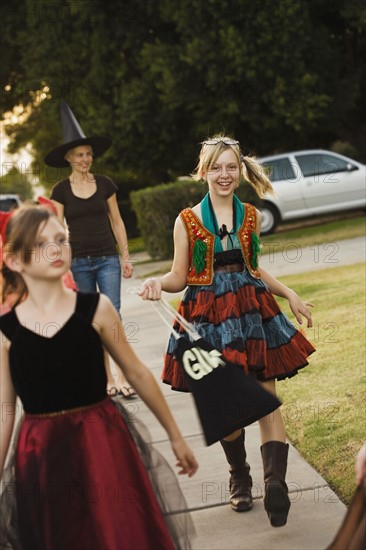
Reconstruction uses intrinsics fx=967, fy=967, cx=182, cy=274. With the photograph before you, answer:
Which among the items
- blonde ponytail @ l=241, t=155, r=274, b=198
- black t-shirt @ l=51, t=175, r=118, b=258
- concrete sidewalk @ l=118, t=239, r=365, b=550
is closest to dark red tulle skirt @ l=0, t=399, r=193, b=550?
concrete sidewalk @ l=118, t=239, r=365, b=550

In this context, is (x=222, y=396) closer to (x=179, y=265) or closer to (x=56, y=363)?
(x=56, y=363)

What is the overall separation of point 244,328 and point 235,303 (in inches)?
5.0

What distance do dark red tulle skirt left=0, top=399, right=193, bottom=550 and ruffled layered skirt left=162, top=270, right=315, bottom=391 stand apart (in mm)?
1371

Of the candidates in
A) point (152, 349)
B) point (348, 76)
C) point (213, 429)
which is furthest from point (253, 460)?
point (348, 76)

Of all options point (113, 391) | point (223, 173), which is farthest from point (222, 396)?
point (113, 391)

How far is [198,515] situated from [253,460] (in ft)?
2.74

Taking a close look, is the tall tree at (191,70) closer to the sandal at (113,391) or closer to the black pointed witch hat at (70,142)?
the black pointed witch hat at (70,142)

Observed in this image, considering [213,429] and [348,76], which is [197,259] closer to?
[213,429]

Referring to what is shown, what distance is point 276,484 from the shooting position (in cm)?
439

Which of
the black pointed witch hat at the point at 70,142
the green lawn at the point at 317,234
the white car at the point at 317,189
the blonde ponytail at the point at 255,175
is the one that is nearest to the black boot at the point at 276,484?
the blonde ponytail at the point at 255,175

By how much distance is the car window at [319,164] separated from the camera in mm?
20656

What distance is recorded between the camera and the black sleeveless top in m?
3.20

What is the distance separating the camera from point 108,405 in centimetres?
327

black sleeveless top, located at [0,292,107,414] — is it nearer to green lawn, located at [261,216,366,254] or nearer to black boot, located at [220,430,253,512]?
black boot, located at [220,430,253,512]
